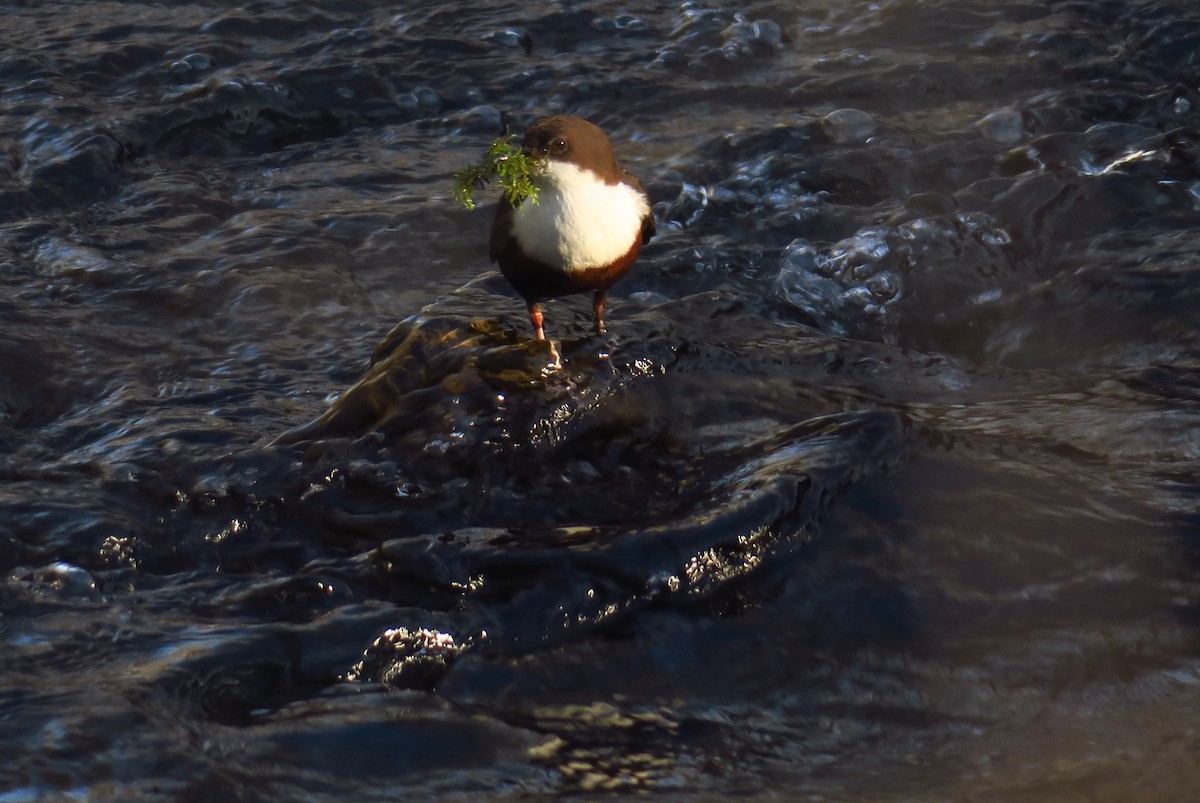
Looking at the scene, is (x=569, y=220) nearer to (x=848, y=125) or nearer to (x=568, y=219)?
(x=568, y=219)

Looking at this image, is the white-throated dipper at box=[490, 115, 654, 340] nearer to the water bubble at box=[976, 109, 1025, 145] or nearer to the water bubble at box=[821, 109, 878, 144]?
the water bubble at box=[821, 109, 878, 144]

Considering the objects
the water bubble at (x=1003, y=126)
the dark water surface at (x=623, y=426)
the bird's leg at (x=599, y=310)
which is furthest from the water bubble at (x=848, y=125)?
the bird's leg at (x=599, y=310)

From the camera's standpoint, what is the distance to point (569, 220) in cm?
412

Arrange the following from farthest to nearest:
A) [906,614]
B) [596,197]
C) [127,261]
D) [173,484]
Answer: [127,261] < [596,197] < [173,484] < [906,614]

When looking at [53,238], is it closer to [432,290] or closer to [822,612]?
[432,290]

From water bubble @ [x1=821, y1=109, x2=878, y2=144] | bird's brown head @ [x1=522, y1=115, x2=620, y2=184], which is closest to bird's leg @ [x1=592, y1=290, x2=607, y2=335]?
bird's brown head @ [x1=522, y1=115, x2=620, y2=184]

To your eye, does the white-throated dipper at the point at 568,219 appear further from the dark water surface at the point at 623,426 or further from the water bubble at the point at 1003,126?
the water bubble at the point at 1003,126

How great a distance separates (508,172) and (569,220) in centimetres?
26

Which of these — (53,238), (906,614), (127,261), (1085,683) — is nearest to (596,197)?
(906,614)

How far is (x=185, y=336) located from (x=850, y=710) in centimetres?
330

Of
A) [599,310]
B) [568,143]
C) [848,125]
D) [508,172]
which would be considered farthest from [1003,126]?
[508,172]

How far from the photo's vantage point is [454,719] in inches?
110

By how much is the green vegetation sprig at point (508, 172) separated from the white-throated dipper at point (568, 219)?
4 cm

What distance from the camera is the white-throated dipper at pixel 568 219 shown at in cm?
409
